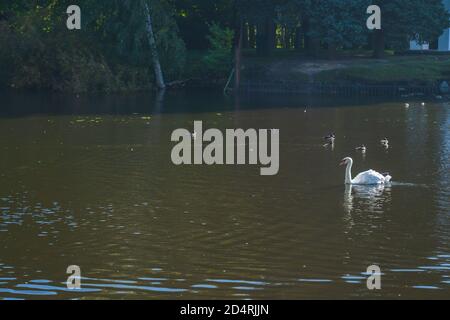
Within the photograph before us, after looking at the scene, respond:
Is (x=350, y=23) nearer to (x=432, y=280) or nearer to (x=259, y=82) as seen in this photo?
(x=259, y=82)

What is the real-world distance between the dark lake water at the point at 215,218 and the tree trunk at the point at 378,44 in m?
31.2

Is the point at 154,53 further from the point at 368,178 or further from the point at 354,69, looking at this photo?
the point at 368,178

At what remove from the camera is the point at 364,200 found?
32.8 m

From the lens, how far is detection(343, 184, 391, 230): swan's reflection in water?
30.7m

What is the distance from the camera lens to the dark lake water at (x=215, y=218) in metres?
23.2

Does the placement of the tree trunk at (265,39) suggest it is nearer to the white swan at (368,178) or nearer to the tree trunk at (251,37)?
the tree trunk at (251,37)

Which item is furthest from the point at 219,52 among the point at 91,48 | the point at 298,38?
the point at 298,38

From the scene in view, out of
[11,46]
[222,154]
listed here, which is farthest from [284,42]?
[222,154]

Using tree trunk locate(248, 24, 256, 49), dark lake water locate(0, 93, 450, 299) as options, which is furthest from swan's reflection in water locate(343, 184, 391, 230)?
tree trunk locate(248, 24, 256, 49)

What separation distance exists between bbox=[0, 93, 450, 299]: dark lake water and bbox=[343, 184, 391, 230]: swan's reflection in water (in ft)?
0.31

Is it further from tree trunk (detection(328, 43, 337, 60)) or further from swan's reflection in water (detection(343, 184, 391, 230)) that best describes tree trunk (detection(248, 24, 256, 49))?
swan's reflection in water (detection(343, 184, 391, 230))

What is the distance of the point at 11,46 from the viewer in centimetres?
7588

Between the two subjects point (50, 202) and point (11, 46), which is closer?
point (50, 202)

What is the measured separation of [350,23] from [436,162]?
3956 cm
